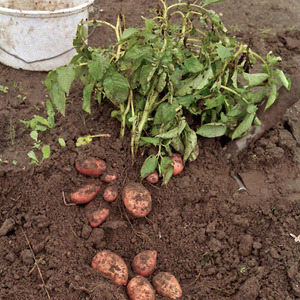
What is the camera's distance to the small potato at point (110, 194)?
209 centimetres

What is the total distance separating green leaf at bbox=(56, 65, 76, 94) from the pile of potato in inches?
32.8

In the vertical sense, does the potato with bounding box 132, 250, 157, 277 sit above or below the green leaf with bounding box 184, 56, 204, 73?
below

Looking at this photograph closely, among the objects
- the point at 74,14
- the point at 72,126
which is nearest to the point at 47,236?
the point at 72,126

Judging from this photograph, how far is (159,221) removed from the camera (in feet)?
6.97

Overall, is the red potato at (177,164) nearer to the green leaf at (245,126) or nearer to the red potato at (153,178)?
the red potato at (153,178)

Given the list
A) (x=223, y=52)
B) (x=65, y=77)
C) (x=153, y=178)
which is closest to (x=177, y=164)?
(x=153, y=178)

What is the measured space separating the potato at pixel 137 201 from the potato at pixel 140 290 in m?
0.36

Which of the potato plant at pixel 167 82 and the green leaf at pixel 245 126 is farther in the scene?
the green leaf at pixel 245 126

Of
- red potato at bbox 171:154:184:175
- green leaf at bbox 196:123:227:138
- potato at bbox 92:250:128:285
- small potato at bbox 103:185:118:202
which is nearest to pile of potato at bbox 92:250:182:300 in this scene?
potato at bbox 92:250:128:285

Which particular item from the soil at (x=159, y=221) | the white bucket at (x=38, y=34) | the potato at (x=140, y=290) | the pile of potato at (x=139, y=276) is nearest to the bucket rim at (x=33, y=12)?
the white bucket at (x=38, y=34)

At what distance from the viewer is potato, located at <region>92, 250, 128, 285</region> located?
1.83 m

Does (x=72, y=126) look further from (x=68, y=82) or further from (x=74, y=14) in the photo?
(x=74, y=14)

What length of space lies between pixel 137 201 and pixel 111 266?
0.36 meters

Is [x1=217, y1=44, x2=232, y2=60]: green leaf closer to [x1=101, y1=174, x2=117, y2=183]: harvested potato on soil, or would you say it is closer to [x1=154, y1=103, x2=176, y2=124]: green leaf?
[x1=154, y1=103, x2=176, y2=124]: green leaf
